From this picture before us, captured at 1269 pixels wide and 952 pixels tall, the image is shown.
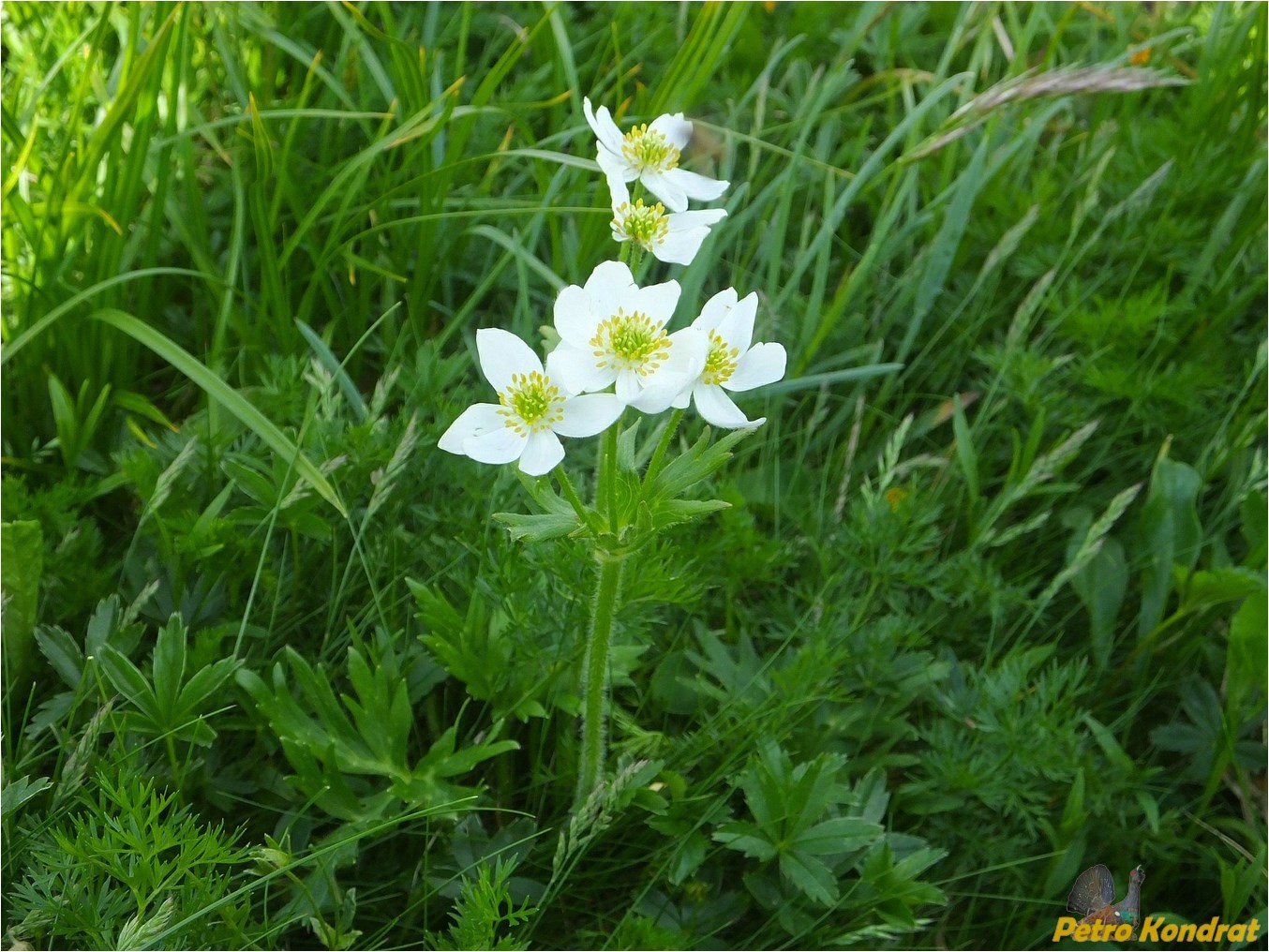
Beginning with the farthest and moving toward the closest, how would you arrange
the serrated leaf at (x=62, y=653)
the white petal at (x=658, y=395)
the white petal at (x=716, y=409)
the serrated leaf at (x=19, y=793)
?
the serrated leaf at (x=62, y=653), the serrated leaf at (x=19, y=793), the white petal at (x=716, y=409), the white petal at (x=658, y=395)

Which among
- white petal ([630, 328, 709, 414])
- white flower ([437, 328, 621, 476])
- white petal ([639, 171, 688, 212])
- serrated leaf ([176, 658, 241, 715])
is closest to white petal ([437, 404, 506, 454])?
white flower ([437, 328, 621, 476])

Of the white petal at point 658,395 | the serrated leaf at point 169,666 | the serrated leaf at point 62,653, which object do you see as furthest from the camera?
the serrated leaf at point 62,653

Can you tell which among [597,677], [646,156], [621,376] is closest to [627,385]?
[621,376]

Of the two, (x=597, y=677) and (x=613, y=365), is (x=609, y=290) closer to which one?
(x=613, y=365)

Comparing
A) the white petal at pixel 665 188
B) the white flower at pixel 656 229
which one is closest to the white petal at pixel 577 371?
the white flower at pixel 656 229

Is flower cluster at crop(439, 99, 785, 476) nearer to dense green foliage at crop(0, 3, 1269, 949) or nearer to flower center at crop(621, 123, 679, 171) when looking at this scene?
flower center at crop(621, 123, 679, 171)

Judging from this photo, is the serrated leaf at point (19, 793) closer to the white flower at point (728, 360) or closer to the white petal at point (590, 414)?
the white petal at point (590, 414)

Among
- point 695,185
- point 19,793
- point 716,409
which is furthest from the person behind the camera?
point 695,185

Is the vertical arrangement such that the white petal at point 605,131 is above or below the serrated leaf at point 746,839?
above
